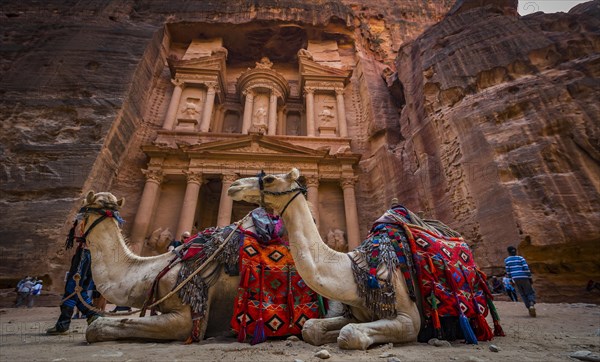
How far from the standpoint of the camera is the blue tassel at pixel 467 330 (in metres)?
2.99

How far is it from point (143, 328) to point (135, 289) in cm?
47

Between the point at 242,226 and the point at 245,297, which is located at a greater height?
the point at 242,226

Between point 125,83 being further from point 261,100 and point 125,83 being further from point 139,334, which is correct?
point 139,334

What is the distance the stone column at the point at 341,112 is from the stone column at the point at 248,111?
5.64 meters

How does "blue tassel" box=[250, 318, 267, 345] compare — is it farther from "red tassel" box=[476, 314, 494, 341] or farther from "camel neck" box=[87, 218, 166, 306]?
"red tassel" box=[476, 314, 494, 341]

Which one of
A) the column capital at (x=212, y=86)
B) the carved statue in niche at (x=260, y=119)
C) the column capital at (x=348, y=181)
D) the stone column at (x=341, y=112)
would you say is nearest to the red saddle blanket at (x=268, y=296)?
the column capital at (x=348, y=181)

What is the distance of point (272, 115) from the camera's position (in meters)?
18.8

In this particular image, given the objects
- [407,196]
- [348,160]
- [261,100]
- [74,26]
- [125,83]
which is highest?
[74,26]

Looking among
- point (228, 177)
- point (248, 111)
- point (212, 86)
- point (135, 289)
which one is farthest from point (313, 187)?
point (135, 289)

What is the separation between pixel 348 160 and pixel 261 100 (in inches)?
315

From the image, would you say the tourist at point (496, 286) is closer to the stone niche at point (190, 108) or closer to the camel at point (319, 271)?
the camel at point (319, 271)

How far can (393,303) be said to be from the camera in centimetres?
293

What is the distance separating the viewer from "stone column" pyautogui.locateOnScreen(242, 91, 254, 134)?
18.2 metres

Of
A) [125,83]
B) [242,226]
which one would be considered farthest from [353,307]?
[125,83]
